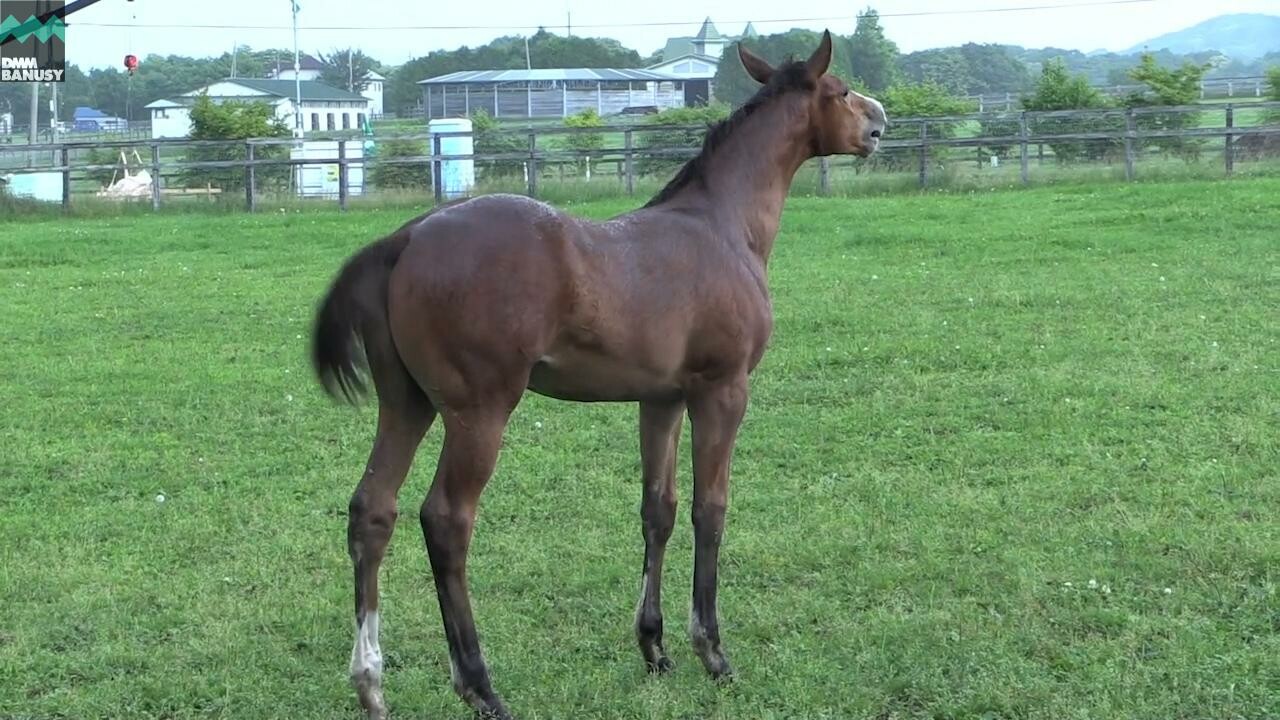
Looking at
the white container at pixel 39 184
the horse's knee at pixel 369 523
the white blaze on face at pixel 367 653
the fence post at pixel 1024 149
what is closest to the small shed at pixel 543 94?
the white container at pixel 39 184

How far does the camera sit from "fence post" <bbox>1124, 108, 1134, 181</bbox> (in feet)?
69.7

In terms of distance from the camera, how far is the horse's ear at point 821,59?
4.81m

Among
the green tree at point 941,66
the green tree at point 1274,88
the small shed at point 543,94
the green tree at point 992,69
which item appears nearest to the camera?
the green tree at point 1274,88

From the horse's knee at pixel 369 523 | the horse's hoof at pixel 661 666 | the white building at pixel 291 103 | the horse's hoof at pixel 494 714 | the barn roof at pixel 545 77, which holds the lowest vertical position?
the horse's hoof at pixel 661 666

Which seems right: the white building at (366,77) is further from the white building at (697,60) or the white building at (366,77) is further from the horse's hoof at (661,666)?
the horse's hoof at (661,666)

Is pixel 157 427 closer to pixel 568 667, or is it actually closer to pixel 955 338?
pixel 568 667

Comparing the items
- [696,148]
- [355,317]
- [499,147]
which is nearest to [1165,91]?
[696,148]

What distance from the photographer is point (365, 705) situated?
4.01 meters

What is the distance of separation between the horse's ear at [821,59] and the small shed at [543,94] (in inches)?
2013

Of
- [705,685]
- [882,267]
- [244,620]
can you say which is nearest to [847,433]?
[705,685]

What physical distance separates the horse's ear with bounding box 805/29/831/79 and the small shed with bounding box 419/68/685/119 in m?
51.1

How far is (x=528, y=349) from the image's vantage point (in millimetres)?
3887

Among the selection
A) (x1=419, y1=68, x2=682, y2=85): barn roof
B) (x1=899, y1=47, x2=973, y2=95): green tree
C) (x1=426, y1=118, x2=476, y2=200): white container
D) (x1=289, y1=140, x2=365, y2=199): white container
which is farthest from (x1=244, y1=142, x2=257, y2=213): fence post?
(x1=899, y1=47, x2=973, y2=95): green tree

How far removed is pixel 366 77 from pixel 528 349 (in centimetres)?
7709
